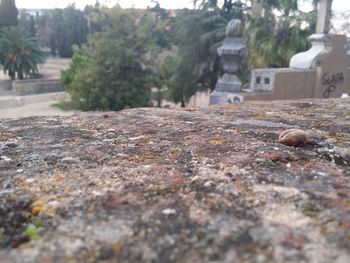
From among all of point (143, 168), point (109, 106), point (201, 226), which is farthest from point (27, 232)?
point (109, 106)

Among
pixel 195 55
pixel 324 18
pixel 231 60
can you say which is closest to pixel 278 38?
pixel 324 18

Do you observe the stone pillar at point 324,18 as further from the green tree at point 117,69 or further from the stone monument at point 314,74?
the green tree at point 117,69

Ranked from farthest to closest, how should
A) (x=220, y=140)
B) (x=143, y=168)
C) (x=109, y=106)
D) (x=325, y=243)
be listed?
1. (x=109, y=106)
2. (x=220, y=140)
3. (x=143, y=168)
4. (x=325, y=243)

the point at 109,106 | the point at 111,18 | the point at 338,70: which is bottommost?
the point at 109,106

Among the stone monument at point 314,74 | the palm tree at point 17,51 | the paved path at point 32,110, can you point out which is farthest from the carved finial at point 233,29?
the palm tree at point 17,51

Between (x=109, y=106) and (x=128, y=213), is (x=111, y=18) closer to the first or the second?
(x=109, y=106)
